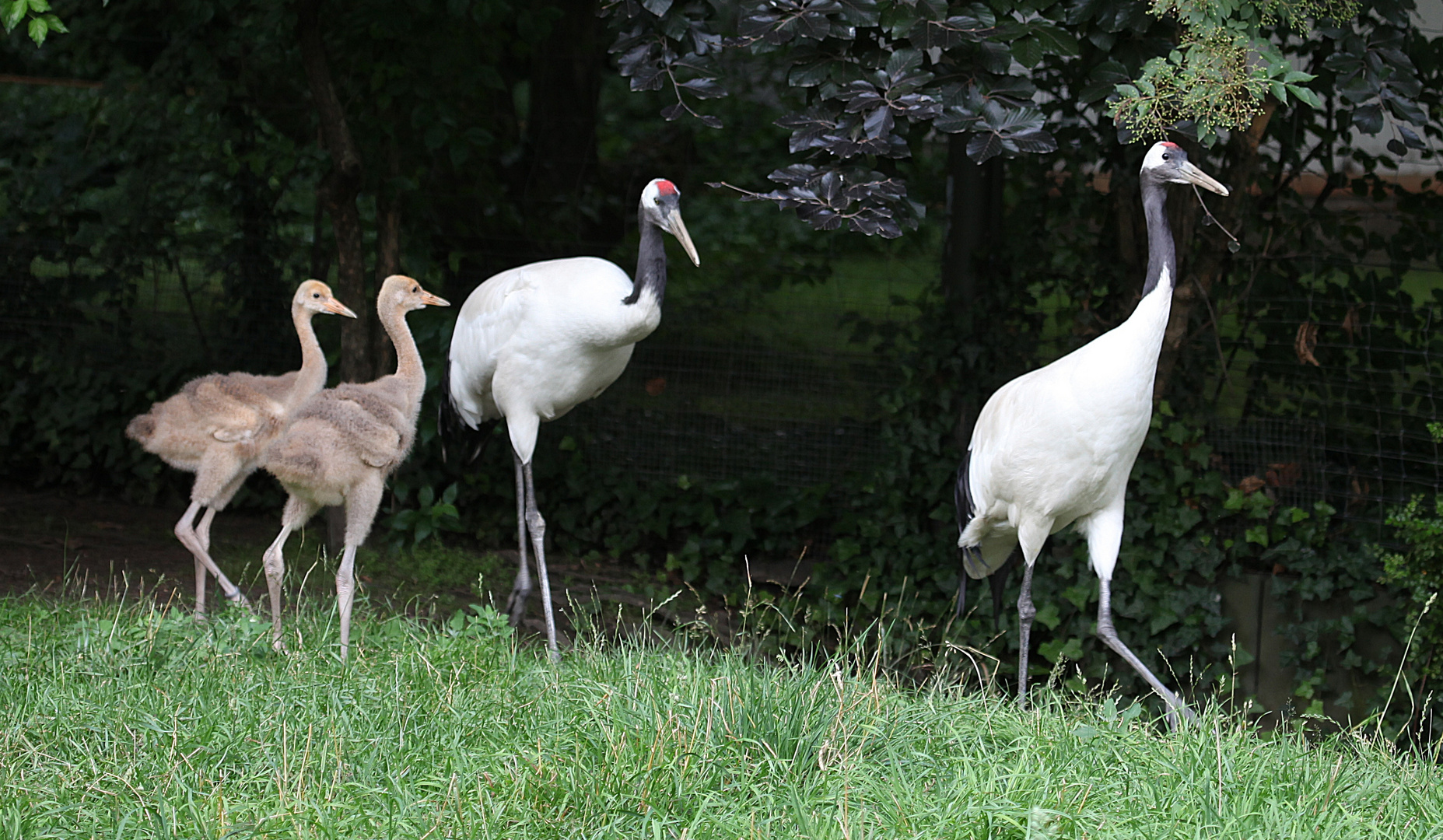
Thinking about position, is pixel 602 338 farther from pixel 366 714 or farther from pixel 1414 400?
pixel 1414 400

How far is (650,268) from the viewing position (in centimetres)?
499

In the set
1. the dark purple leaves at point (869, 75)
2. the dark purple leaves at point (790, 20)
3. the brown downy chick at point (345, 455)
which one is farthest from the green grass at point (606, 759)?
the dark purple leaves at point (790, 20)

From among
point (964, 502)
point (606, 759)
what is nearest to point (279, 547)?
point (606, 759)

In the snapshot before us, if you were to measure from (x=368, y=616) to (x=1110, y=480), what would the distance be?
269cm

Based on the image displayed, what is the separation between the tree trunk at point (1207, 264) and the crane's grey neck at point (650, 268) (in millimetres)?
2141

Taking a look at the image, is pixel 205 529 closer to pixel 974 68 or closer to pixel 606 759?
pixel 606 759

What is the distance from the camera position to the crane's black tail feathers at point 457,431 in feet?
19.8

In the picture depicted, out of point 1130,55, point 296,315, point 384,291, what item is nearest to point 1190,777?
point 1130,55

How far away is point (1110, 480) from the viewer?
455cm

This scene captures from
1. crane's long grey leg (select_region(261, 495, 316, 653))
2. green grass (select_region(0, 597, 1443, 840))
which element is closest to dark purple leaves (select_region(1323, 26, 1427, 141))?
green grass (select_region(0, 597, 1443, 840))

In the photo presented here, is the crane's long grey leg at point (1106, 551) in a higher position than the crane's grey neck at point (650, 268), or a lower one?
lower

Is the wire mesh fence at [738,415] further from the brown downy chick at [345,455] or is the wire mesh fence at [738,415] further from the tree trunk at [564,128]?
the brown downy chick at [345,455]

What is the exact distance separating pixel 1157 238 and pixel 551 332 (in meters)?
2.22

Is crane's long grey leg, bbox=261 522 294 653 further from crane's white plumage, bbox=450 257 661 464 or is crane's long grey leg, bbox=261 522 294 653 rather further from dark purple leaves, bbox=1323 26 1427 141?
dark purple leaves, bbox=1323 26 1427 141
